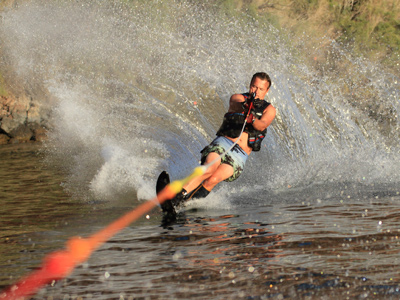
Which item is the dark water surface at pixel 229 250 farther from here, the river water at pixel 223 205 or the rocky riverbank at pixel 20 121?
the rocky riverbank at pixel 20 121

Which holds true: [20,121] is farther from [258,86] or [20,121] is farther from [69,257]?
[69,257]

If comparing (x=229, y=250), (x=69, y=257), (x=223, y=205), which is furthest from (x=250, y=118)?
(x=69, y=257)

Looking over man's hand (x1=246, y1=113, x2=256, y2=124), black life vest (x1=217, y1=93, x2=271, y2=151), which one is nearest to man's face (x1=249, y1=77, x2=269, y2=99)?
black life vest (x1=217, y1=93, x2=271, y2=151)

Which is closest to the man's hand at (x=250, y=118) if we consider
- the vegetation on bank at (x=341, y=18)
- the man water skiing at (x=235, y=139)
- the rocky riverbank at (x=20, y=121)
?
the man water skiing at (x=235, y=139)

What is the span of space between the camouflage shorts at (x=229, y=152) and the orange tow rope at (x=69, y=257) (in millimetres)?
412

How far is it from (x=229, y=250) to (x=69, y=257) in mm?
1140

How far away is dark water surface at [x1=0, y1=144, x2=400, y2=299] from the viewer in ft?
10.6

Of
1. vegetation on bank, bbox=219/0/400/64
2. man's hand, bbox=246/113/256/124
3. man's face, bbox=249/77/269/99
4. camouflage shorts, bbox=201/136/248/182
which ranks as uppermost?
vegetation on bank, bbox=219/0/400/64

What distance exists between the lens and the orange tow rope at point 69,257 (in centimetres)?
338

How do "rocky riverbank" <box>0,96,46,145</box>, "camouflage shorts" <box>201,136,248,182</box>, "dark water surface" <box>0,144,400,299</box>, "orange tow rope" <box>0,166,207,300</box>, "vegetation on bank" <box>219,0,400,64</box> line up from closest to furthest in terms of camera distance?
"dark water surface" <box>0,144,400,299</box> → "orange tow rope" <box>0,166,207,300</box> → "camouflage shorts" <box>201,136,248,182</box> → "rocky riverbank" <box>0,96,46,145</box> → "vegetation on bank" <box>219,0,400,64</box>

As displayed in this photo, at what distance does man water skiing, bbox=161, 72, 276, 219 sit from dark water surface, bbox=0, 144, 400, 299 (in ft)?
0.97

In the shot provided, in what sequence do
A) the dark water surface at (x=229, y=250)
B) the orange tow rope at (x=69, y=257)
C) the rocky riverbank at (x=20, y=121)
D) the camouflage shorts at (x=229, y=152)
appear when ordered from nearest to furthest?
the dark water surface at (x=229, y=250) < the orange tow rope at (x=69, y=257) < the camouflage shorts at (x=229, y=152) < the rocky riverbank at (x=20, y=121)

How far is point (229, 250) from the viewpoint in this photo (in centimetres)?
408

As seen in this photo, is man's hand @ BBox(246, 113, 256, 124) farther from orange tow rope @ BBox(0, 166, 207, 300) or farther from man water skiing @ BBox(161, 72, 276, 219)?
orange tow rope @ BBox(0, 166, 207, 300)
